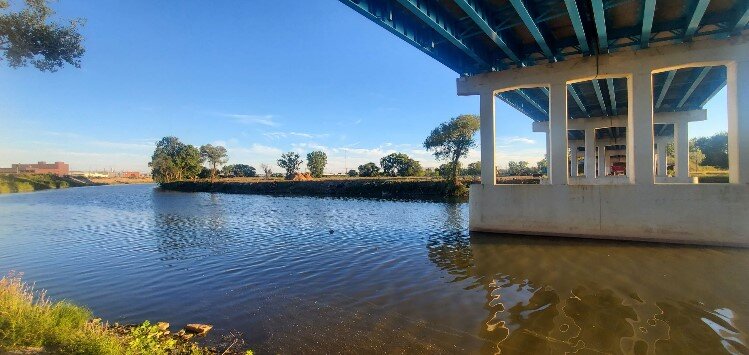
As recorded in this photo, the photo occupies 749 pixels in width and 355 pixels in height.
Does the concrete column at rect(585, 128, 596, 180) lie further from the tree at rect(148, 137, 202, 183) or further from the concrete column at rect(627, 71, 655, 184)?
the tree at rect(148, 137, 202, 183)

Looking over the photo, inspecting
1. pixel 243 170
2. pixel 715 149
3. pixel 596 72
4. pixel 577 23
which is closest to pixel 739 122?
pixel 596 72

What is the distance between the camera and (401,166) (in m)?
93.2

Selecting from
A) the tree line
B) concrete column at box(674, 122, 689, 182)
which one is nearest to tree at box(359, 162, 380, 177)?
the tree line

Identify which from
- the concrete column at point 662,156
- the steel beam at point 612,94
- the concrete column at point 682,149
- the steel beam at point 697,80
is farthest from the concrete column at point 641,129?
the concrete column at point 662,156

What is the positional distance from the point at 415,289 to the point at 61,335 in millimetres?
7120

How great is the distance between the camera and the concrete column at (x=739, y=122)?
45.4 feet

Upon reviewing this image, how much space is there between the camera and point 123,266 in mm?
12125

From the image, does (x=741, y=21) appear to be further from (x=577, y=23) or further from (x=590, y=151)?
(x=590, y=151)

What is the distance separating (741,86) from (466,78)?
11283 mm

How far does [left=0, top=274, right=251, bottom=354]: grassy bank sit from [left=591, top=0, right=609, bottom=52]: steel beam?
14.8m

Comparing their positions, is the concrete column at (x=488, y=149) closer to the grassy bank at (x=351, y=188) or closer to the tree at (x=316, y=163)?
the grassy bank at (x=351, y=188)

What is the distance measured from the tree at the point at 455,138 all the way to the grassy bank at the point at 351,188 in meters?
4.03

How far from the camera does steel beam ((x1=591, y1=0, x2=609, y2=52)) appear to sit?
12195 mm

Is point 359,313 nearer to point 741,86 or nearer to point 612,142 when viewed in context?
point 741,86
